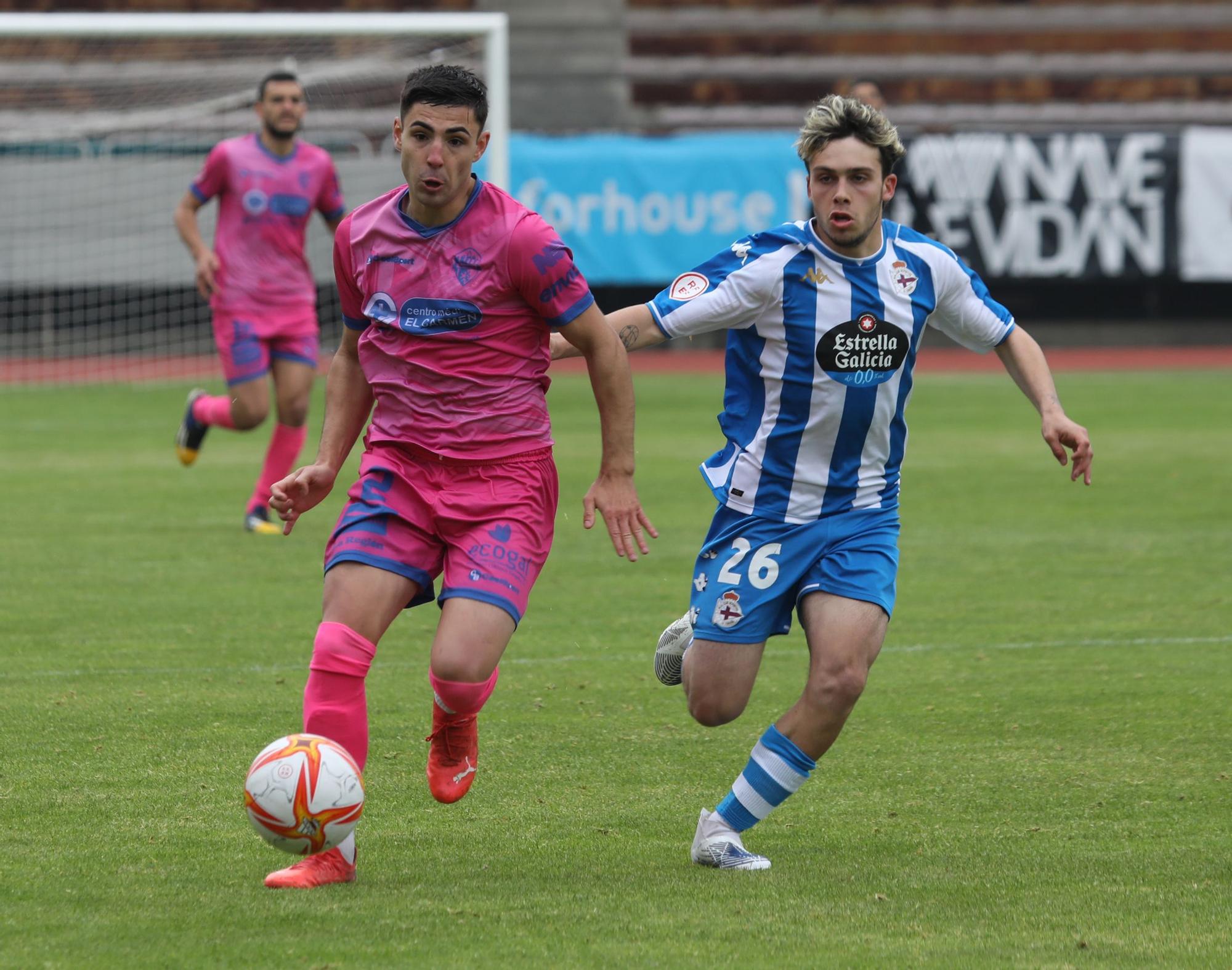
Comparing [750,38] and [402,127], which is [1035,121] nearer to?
[750,38]

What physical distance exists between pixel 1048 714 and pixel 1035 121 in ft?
67.8

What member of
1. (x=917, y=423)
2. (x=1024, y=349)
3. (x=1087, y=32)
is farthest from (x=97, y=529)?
(x=1087, y=32)

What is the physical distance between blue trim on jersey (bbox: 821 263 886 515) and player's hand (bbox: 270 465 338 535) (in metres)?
1.26

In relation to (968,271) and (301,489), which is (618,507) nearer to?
(301,489)

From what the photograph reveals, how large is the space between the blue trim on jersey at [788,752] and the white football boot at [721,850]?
0.21 m

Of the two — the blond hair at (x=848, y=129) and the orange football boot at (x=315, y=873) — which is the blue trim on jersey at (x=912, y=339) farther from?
the orange football boot at (x=315, y=873)

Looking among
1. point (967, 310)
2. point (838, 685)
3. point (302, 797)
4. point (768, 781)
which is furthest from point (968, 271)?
point (302, 797)

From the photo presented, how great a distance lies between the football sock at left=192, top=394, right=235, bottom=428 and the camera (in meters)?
10.4

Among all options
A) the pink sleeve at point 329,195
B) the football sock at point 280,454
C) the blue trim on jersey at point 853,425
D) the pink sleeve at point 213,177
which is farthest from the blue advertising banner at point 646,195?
the blue trim on jersey at point 853,425

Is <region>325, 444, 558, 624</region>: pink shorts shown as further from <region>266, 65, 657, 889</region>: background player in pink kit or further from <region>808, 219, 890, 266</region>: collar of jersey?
<region>808, 219, 890, 266</region>: collar of jersey

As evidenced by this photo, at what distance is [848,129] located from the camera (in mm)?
4652

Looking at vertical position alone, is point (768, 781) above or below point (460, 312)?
below

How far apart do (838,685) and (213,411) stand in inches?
263

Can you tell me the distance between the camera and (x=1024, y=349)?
16.3 feet
